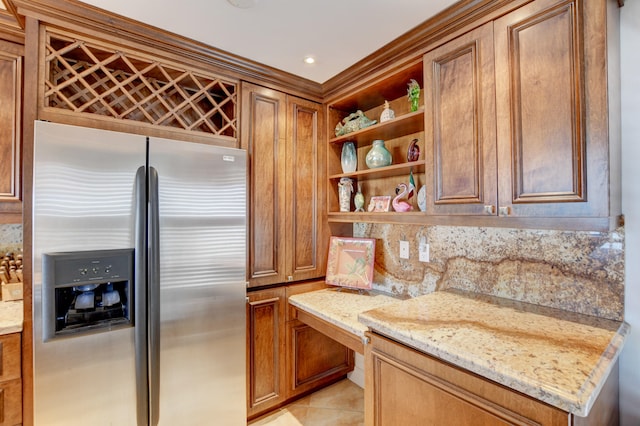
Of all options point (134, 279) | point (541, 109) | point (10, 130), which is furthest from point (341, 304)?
point (10, 130)

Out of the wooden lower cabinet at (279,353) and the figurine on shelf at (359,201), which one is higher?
the figurine on shelf at (359,201)

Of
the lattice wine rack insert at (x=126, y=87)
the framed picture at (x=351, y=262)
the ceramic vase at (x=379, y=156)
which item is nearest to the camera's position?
the lattice wine rack insert at (x=126, y=87)

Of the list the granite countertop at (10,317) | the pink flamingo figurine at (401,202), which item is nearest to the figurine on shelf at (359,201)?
the pink flamingo figurine at (401,202)

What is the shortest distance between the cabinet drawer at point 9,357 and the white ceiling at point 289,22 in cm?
162

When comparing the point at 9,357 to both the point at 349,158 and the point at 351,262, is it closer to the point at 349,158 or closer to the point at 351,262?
the point at 351,262

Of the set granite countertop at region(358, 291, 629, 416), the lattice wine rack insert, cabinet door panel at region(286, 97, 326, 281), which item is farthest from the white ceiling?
granite countertop at region(358, 291, 629, 416)

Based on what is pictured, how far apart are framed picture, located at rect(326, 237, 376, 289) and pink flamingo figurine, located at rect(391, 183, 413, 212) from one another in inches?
14.1

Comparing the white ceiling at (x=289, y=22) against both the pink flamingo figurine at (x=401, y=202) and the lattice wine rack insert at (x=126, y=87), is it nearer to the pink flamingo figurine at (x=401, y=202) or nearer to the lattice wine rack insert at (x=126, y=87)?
the lattice wine rack insert at (x=126, y=87)

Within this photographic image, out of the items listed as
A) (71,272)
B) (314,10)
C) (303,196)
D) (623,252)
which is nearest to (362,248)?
(303,196)

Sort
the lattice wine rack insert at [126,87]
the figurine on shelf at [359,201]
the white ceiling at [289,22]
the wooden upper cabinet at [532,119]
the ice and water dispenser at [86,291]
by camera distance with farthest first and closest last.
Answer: the figurine on shelf at [359,201] → the lattice wine rack insert at [126,87] → the white ceiling at [289,22] → the ice and water dispenser at [86,291] → the wooden upper cabinet at [532,119]

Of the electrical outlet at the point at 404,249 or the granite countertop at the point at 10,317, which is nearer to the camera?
the granite countertop at the point at 10,317

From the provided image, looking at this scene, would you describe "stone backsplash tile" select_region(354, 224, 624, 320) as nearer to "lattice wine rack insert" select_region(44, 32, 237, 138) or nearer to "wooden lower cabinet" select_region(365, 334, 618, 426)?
"wooden lower cabinet" select_region(365, 334, 618, 426)

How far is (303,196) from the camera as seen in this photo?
2305 mm

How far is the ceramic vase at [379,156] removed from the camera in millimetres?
2131
